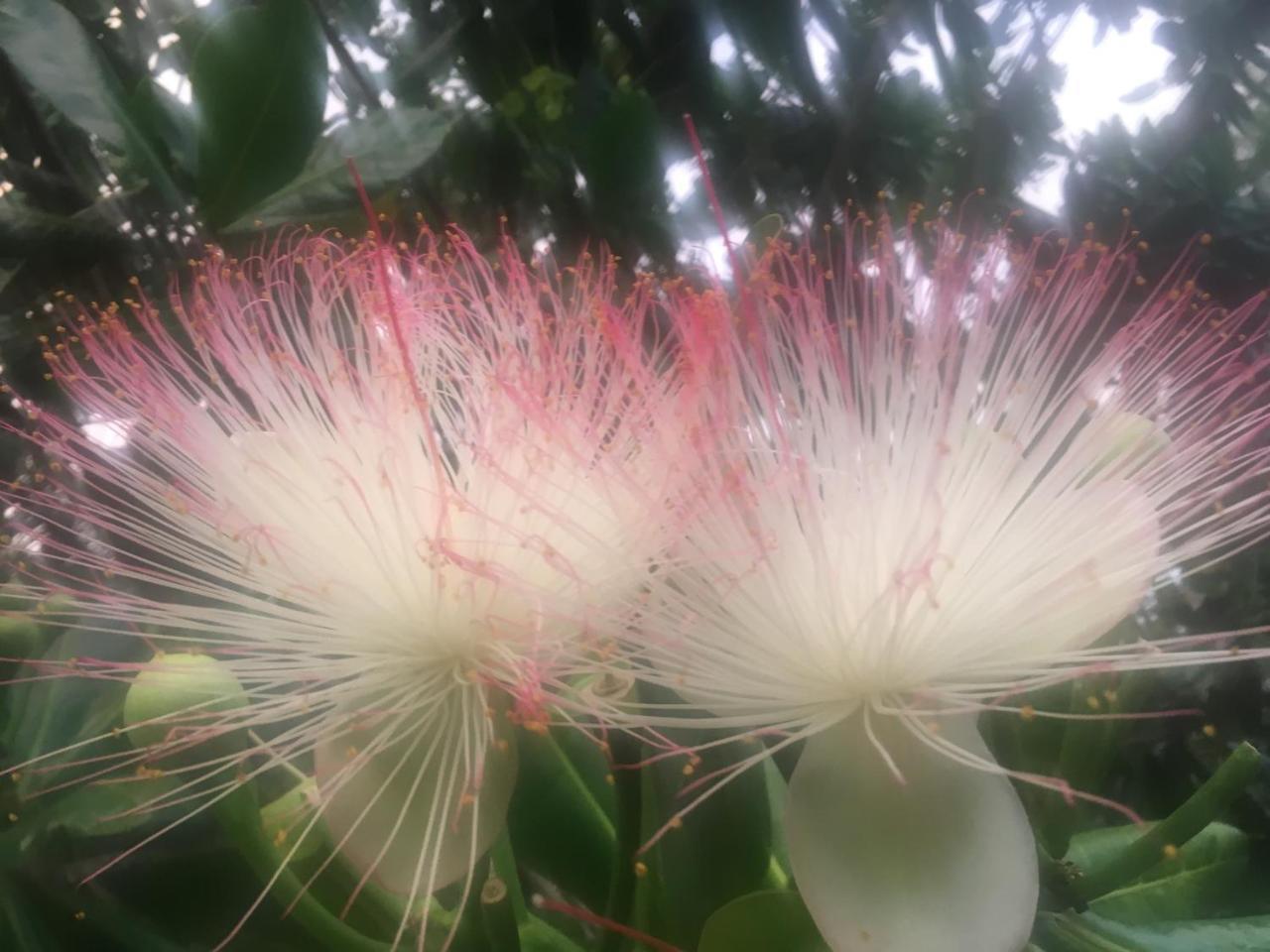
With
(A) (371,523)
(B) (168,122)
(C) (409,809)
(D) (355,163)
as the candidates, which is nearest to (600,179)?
(D) (355,163)

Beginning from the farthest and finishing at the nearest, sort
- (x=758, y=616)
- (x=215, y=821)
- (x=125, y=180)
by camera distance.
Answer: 1. (x=125, y=180)
2. (x=215, y=821)
3. (x=758, y=616)

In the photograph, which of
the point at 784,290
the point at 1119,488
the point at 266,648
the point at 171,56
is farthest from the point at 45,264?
the point at 1119,488

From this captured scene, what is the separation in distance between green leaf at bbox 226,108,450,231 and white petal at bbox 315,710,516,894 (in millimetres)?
441

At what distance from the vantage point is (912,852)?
417mm

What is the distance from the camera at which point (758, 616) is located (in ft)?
1.53

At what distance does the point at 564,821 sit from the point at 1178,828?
Result: 1.00 ft

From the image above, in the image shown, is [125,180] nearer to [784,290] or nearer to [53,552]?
[53,552]

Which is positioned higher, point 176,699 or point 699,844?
point 176,699

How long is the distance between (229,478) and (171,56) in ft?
1.78

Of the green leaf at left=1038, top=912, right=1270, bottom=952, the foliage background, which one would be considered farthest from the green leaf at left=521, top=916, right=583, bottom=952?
the green leaf at left=1038, top=912, right=1270, bottom=952

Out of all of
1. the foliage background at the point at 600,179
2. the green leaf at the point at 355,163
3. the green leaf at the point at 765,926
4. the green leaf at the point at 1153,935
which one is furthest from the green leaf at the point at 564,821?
the green leaf at the point at 355,163

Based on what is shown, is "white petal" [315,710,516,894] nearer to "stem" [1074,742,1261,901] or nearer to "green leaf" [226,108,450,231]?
"stem" [1074,742,1261,901]

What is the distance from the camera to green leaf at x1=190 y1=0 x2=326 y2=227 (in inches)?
28.8

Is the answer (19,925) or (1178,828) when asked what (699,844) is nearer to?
(1178,828)
